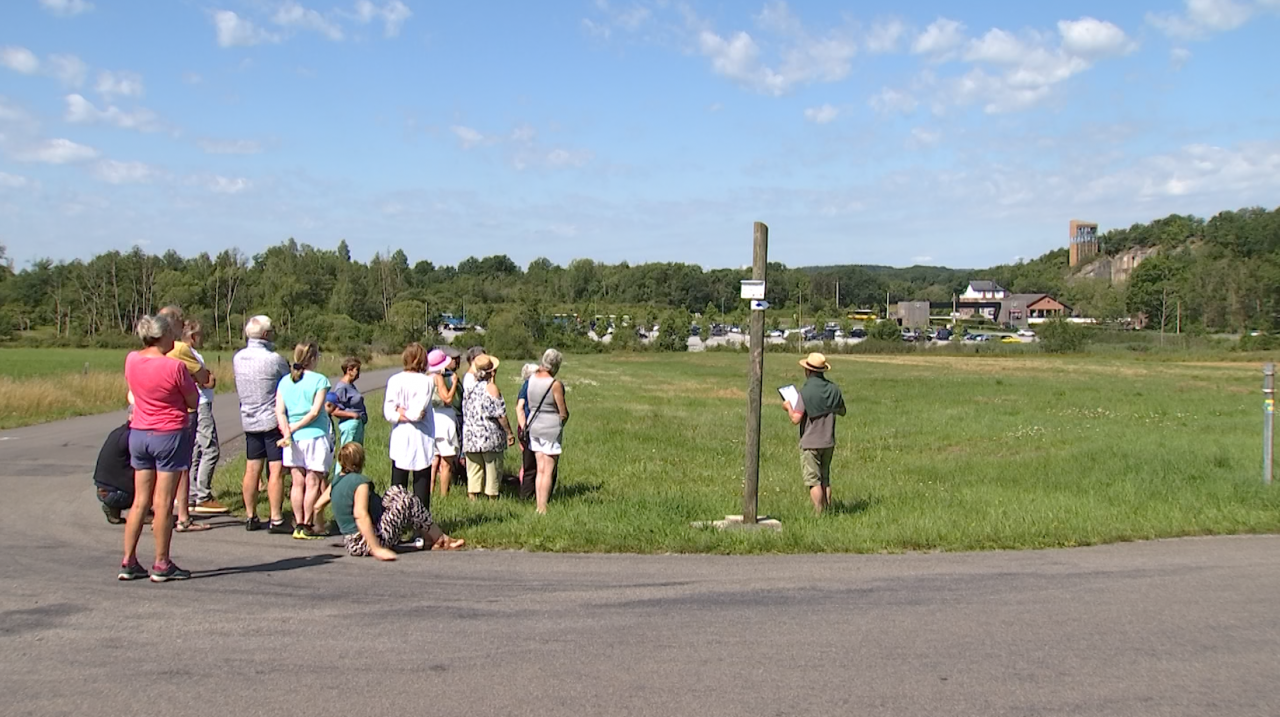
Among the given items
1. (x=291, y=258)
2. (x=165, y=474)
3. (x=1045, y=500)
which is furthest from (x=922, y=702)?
(x=291, y=258)

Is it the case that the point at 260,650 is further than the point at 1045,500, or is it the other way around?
the point at 1045,500

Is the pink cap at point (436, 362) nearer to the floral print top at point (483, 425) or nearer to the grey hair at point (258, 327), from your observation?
the floral print top at point (483, 425)

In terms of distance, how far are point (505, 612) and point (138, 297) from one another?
121234mm

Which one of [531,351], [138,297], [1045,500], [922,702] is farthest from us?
[138,297]

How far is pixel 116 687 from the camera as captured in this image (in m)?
5.14

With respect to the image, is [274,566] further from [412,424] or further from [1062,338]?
[1062,338]

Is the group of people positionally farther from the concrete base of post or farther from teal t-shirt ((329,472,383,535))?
the concrete base of post

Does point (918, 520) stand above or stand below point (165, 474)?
below

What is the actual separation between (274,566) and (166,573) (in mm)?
922

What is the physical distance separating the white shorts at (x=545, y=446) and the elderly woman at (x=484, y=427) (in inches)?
37.1

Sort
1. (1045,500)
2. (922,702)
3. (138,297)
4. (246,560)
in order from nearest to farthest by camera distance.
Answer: (922,702) < (246,560) < (1045,500) < (138,297)

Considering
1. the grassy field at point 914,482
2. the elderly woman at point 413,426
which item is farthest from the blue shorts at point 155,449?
the grassy field at point 914,482

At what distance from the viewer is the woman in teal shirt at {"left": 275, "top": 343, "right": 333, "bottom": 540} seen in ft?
31.2

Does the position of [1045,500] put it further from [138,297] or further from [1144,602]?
[138,297]
